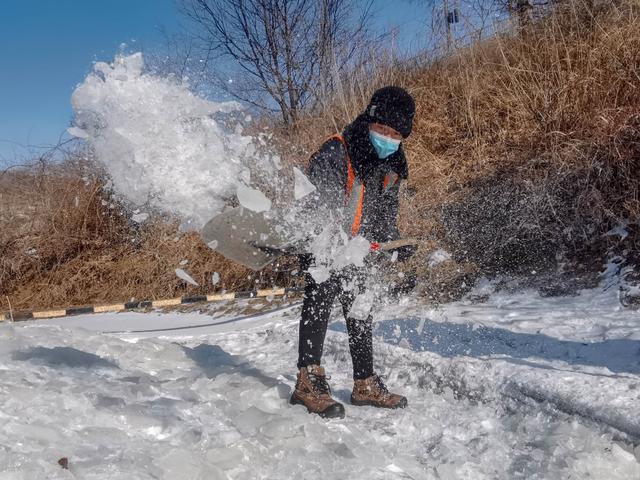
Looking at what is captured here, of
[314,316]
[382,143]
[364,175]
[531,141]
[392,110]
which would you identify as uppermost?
[531,141]

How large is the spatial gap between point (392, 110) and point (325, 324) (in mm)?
1080

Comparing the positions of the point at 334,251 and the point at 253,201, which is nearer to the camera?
the point at 334,251

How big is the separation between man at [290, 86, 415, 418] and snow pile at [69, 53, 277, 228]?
15.6 ft

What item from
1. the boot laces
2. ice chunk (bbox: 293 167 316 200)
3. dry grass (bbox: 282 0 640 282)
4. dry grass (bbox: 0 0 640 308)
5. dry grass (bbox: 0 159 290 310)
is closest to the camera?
ice chunk (bbox: 293 167 316 200)

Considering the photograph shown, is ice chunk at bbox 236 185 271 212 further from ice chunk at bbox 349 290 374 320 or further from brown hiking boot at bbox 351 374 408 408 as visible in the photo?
brown hiking boot at bbox 351 374 408 408

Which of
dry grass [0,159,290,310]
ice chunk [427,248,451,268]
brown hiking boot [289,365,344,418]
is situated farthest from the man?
dry grass [0,159,290,310]

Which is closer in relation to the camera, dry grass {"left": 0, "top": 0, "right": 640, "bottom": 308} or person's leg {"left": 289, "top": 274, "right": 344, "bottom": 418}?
person's leg {"left": 289, "top": 274, "right": 344, "bottom": 418}

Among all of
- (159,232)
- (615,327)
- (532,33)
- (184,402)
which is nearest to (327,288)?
(184,402)

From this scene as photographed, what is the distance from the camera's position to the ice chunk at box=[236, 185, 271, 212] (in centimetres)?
289

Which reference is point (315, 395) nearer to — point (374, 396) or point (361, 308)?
point (374, 396)

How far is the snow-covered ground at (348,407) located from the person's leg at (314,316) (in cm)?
27

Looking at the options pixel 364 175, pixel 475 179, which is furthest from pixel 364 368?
pixel 475 179

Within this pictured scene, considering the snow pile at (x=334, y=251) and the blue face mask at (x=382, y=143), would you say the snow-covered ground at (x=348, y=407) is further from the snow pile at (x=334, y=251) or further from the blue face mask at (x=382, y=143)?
the blue face mask at (x=382, y=143)

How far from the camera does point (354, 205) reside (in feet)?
8.88
